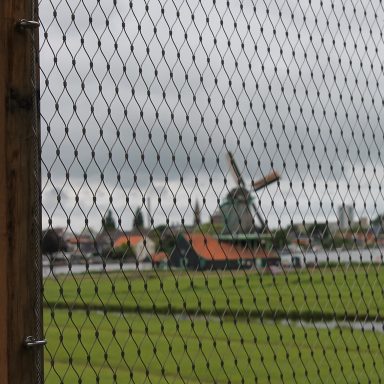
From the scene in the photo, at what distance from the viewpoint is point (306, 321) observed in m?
12.4

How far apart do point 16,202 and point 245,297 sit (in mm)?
18615

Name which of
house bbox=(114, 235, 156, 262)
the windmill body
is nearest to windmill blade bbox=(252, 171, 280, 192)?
the windmill body

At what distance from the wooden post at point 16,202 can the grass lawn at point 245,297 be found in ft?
0.37

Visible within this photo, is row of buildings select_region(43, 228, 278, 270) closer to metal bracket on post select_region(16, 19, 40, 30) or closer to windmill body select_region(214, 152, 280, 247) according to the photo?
windmill body select_region(214, 152, 280, 247)

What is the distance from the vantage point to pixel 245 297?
2011 cm

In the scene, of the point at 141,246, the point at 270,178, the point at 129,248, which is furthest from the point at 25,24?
the point at 141,246

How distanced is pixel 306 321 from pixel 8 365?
11.0 m

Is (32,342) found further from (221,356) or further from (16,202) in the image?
(221,356)

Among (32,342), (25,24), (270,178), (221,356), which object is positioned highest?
(25,24)

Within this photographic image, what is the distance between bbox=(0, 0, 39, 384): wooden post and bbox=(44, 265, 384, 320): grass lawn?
11cm

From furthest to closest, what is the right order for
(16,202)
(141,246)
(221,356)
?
(221,356)
(141,246)
(16,202)

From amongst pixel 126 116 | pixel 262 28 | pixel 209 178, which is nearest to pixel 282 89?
pixel 262 28

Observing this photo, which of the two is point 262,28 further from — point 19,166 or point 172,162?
point 19,166

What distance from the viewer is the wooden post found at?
173 cm
